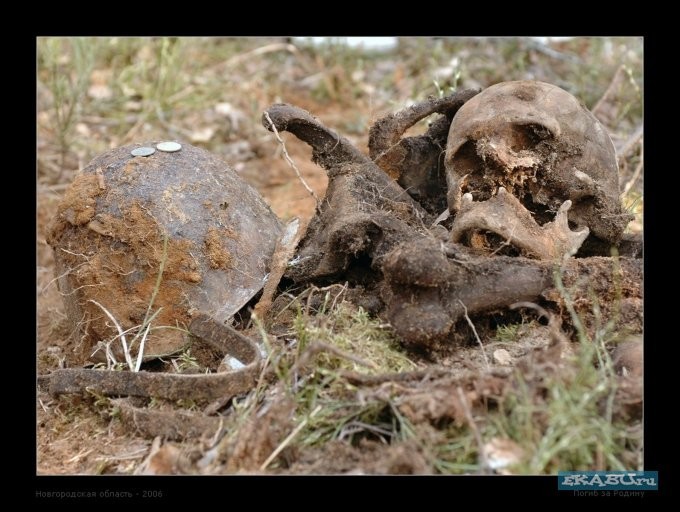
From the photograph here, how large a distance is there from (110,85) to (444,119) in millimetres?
4167

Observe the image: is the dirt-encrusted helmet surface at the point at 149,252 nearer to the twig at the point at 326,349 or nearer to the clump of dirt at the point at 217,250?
the clump of dirt at the point at 217,250

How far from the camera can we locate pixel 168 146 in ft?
11.5

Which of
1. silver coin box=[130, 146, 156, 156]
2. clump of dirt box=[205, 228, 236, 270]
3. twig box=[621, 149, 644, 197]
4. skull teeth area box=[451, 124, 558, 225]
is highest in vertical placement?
skull teeth area box=[451, 124, 558, 225]

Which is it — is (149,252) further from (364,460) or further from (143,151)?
(364,460)

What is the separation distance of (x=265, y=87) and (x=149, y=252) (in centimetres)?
442

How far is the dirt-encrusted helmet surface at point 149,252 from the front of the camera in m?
3.23

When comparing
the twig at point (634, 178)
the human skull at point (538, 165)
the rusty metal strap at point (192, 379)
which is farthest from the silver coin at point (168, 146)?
the twig at point (634, 178)

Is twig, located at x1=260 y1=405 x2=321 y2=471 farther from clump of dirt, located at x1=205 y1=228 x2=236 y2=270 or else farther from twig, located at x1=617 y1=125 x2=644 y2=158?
twig, located at x1=617 y1=125 x2=644 y2=158

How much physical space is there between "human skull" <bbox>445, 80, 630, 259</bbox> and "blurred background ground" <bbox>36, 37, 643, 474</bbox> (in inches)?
67.2

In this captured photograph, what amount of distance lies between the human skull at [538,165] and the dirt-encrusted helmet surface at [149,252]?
94cm

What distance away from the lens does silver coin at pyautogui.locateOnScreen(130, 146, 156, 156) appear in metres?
3.43

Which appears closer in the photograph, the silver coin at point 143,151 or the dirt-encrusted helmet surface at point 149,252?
the dirt-encrusted helmet surface at point 149,252

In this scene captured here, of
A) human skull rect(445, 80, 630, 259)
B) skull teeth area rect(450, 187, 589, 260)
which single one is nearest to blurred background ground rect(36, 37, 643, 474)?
human skull rect(445, 80, 630, 259)
